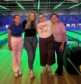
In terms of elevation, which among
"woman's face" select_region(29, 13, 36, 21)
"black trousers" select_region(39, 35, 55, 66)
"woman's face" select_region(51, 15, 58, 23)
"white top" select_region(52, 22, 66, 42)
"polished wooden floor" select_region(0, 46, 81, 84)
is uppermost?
"woman's face" select_region(29, 13, 36, 21)

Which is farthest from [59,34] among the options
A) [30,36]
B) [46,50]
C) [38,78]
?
[38,78]

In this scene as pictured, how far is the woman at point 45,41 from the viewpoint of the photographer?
5066mm

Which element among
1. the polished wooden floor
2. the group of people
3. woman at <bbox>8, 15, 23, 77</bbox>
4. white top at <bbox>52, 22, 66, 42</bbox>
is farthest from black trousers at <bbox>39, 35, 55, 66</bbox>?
woman at <bbox>8, 15, 23, 77</bbox>

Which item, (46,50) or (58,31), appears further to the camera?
(46,50)

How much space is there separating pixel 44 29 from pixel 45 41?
26 centimetres

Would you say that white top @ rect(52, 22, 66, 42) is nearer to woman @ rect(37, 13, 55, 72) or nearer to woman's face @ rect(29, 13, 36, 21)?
woman @ rect(37, 13, 55, 72)

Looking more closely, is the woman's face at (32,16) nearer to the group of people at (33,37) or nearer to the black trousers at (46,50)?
the group of people at (33,37)

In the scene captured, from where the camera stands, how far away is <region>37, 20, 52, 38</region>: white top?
5.05 m

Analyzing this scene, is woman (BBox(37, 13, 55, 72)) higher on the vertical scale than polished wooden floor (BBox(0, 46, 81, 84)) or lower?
higher

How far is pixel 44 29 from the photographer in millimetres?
5055

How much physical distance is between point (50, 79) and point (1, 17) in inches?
444

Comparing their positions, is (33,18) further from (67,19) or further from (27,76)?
(67,19)

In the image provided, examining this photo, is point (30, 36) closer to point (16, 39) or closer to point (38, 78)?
point (16, 39)

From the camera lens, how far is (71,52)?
5258 millimetres
